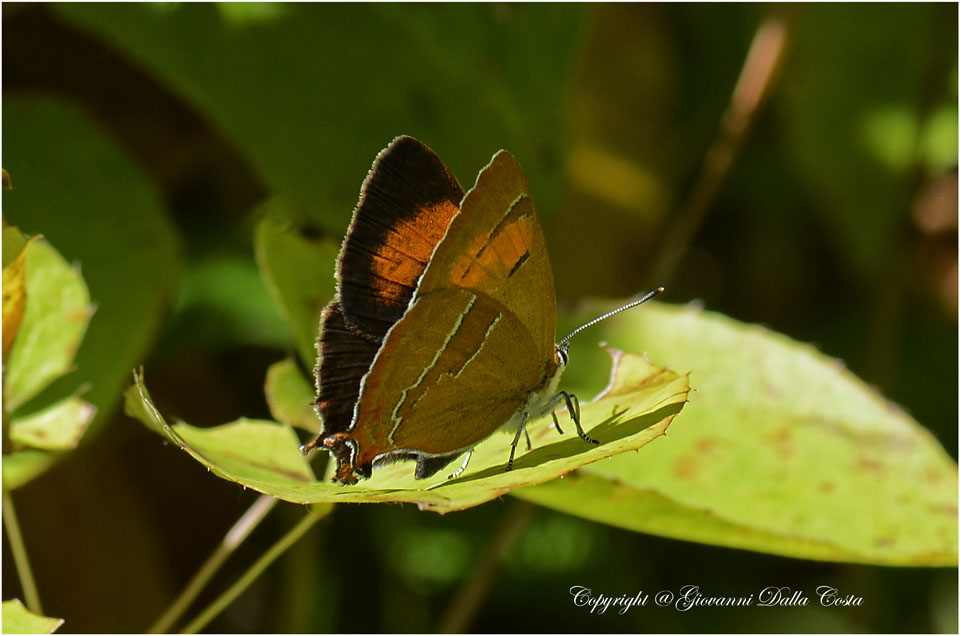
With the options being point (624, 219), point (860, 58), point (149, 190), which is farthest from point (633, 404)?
point (860, 58)

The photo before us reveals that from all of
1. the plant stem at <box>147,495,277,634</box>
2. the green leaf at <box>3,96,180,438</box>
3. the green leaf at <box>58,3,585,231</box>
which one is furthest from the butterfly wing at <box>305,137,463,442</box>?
the green leaf at <box>58,3,585,231</box>

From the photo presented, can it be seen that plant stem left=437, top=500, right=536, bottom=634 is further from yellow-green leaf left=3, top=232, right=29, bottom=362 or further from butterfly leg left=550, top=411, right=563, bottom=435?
yellow-green leaf left=3, top=232, right=29, bottom=362

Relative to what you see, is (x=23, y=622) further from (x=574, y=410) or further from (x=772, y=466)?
Answer: (x=772, y=466)

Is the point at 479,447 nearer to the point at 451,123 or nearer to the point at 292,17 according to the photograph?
the point at 451,123

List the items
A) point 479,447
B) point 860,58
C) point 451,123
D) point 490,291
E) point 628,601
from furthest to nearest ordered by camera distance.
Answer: point 860,58, point 628,601, point 451,123, point 479,447, point 490,291

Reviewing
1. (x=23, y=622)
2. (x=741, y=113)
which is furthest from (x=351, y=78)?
(x=23, y=622)

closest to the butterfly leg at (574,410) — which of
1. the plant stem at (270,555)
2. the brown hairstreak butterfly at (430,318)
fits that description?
the brown hairstreak butterfly at (430,318)

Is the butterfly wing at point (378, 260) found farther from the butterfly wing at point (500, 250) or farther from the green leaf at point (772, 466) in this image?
the green leaf at point (772, 466)
